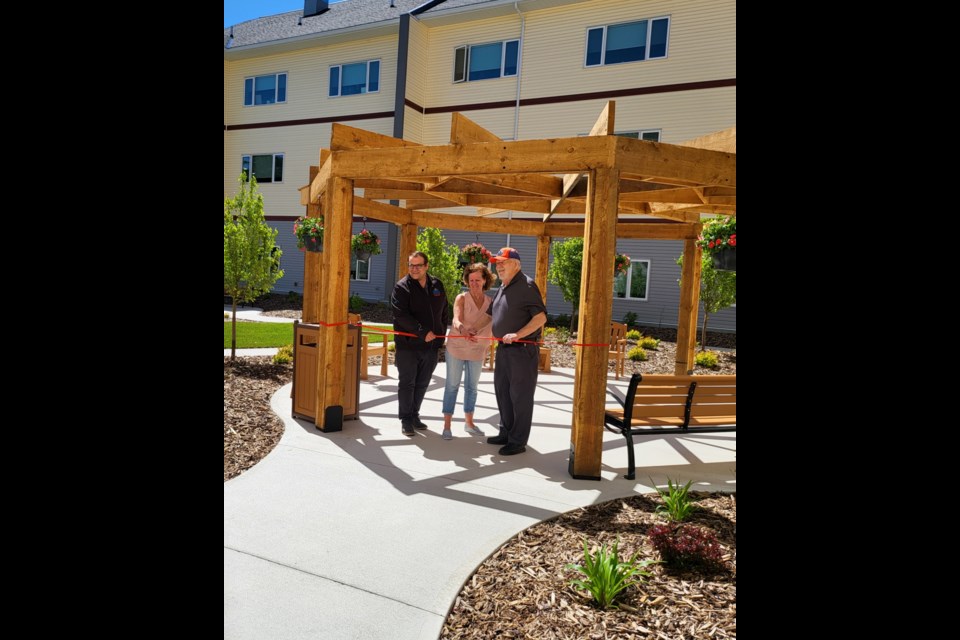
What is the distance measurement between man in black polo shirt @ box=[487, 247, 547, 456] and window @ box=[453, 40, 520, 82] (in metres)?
16.0

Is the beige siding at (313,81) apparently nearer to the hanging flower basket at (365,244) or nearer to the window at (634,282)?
the window at (634,282)

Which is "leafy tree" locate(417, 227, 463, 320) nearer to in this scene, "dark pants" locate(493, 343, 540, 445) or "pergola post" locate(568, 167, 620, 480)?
"dark pants" locate(493, 343, 540, 445)

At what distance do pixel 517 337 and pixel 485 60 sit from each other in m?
17.3

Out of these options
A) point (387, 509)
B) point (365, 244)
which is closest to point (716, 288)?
point (365, 244)

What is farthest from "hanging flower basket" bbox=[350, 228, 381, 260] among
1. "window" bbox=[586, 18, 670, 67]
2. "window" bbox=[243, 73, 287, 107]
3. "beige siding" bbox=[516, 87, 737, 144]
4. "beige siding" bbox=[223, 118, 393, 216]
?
"window" bbox=[243, 73, 287, 107]

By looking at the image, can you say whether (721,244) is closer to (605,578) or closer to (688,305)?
(688,305)

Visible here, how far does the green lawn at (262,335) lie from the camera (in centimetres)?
1315

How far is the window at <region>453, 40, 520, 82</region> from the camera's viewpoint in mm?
20172

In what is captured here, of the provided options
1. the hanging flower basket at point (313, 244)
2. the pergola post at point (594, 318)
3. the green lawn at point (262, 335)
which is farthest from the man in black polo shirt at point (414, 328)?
the green lawn at point (262, 335)

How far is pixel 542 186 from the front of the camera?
8.39m

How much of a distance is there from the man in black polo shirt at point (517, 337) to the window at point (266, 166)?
2014 centimetres
